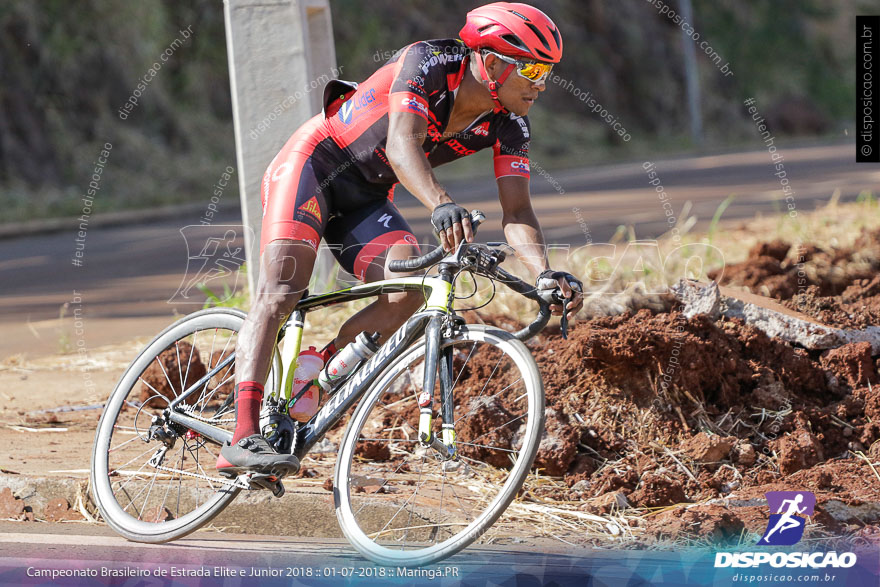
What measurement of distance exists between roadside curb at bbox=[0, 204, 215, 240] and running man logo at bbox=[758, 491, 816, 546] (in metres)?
12.8

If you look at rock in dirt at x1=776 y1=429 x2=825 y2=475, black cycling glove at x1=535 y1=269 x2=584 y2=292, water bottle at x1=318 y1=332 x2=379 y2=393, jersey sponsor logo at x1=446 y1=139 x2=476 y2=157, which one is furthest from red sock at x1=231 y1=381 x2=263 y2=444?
rock in dirt at x1=776 y1=429 x2=825 y2=475

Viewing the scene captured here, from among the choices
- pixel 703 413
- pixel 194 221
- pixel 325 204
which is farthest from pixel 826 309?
pixel 194 221

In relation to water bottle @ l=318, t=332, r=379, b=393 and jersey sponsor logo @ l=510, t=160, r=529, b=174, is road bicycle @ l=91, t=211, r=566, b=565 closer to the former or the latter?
water bottle @ l=318, t=332, r=379, b=393

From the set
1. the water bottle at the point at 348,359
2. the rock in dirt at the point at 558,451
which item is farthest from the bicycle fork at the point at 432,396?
the rock in dirt at the point at 558,451

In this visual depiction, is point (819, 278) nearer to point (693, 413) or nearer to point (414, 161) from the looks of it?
point (693, 413)

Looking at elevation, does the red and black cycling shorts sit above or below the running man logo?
above

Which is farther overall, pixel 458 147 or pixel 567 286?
pixel 458 147

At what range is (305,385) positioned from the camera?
14.0ft

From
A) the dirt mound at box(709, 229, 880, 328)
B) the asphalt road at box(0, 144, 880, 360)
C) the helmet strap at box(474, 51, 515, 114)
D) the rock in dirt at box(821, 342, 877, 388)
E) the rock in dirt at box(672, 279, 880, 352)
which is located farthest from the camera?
the asphalt road at box(0, 144, 880, 360)

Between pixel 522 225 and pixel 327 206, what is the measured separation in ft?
2.35

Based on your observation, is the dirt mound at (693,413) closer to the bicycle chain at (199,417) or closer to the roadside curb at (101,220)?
the bicycle chain at (199,417)

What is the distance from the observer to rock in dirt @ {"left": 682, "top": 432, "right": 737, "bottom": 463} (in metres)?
4.88

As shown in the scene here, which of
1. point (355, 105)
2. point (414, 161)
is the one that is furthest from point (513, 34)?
point (355, 105)

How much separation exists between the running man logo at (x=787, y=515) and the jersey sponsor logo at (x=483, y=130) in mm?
1729
